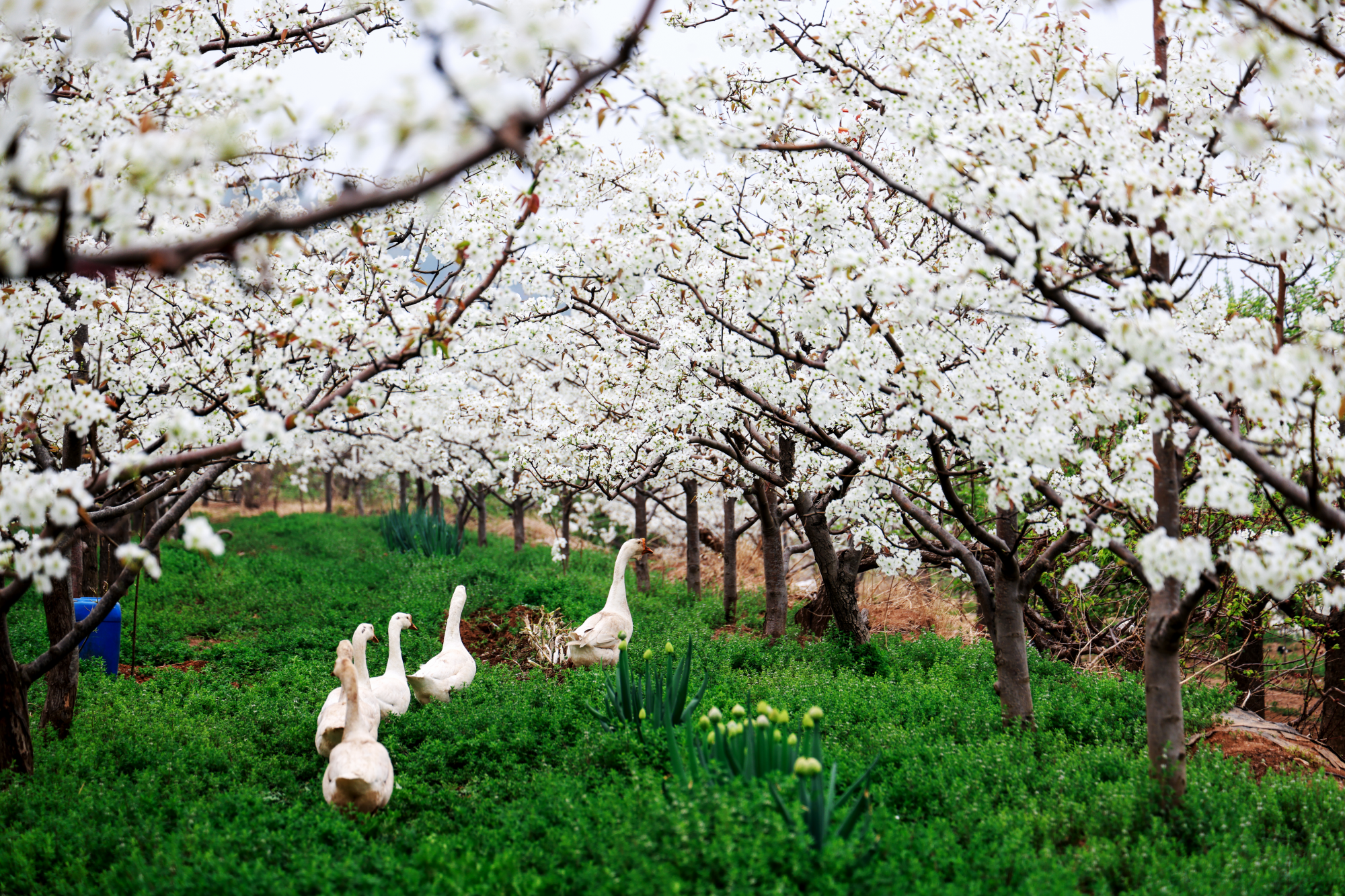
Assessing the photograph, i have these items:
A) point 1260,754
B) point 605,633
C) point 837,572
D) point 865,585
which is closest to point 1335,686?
point 1260,754

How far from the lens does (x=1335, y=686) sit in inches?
309

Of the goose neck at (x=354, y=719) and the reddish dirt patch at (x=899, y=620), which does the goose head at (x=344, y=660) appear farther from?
the reddish dirt patch at (x=899, y=620)

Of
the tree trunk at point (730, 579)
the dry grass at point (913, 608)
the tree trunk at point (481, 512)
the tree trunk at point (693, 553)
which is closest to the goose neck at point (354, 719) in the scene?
the tree trunk at point (730, 579)

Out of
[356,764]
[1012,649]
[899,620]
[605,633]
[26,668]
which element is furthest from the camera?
[899,620]

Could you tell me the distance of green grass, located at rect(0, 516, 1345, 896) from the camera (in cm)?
375

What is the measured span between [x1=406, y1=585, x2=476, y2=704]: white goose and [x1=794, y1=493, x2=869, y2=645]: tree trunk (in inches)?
154

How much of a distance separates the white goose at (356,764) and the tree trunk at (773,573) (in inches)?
240

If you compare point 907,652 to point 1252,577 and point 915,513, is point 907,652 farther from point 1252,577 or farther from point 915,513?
point 1252,577

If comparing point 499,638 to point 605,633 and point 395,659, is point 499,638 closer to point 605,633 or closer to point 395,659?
point 605,633

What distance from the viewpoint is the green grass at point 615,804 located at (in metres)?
3.75

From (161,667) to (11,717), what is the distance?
400 cm

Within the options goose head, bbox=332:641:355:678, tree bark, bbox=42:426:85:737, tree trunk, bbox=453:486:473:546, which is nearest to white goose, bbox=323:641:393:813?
goose head, bbox=332:641:355:678

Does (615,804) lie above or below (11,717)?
below

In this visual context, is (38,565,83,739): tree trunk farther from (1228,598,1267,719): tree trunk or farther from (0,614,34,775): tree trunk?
(1228,598,1267,719): tree trunk
